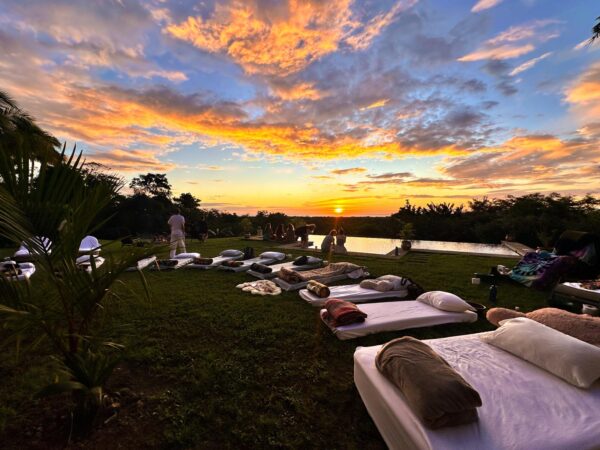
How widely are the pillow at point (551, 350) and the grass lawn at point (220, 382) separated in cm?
118

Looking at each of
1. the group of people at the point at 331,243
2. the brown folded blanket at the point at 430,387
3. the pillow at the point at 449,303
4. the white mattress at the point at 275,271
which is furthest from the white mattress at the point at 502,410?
the group of people at the point at 331,243

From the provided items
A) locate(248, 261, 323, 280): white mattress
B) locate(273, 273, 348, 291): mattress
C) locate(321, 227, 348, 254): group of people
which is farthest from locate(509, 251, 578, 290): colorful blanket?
locate(321, 227, 348, 254): group of people

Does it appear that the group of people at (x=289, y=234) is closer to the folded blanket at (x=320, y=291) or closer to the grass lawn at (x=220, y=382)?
the folded blanket at (x=320, y=291)

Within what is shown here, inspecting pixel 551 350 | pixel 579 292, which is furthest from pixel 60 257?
pixel 579 292

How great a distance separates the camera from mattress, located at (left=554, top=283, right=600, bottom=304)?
4186 mm

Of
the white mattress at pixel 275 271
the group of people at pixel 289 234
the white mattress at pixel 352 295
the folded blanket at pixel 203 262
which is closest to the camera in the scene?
the white mattress at pixel 352 295

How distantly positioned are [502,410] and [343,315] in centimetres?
200

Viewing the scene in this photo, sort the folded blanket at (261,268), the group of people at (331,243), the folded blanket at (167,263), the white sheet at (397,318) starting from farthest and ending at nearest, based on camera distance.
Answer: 1. the group of people at (331,243)
2. the folded blanket at (167,263)
3. the folded blanket at (261,268)
4. the white sheet at (397,318)

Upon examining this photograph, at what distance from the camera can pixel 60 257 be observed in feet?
5.87

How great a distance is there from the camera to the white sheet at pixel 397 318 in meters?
3.60

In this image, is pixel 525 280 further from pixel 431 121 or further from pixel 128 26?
pixel 128 26

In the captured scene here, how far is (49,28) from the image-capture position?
4.48 m

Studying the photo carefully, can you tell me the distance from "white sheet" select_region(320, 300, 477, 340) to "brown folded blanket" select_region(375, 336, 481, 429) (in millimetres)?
1413

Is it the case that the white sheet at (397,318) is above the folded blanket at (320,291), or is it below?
below
